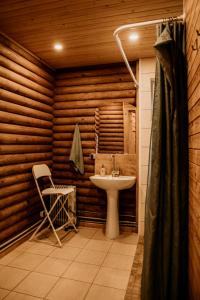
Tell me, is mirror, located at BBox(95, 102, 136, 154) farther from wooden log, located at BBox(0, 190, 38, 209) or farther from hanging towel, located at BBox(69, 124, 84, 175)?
wooden log, located at BBox(0, 190, 38, 209)

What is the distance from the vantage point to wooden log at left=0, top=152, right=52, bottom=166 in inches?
108

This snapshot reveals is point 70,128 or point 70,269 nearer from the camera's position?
point 70,269

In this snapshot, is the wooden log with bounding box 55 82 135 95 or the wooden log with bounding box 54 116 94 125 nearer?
the wooden log with bounding box 55 82 135 95

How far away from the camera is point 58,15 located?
2.29 m

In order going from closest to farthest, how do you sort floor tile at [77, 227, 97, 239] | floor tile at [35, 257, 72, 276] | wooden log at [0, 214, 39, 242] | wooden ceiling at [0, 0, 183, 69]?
wooden ceiling at [0, 0, 183, 69] → floor tile at [35, 257, 72, 276] → wooden log at [0, 214, 39, 242] → floor tile at [77, 227, 97, 239]

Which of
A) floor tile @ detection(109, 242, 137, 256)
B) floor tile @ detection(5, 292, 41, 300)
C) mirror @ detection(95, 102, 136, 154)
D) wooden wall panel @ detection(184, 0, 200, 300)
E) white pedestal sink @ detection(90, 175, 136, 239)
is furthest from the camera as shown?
mirror @ detection(95, 102, 136, 154)

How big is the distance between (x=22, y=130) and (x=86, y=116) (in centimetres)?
116

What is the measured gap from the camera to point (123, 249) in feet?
9.68

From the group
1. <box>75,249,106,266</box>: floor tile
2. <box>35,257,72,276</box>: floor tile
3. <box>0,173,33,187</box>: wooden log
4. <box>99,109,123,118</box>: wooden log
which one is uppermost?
<box>99,109,123,118</box>: wooden log

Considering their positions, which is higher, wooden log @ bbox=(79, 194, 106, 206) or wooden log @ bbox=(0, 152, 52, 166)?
wooden log @ bbox=(0, 152, 52, 166)

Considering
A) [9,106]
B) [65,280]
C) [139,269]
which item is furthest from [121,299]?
[9,106]

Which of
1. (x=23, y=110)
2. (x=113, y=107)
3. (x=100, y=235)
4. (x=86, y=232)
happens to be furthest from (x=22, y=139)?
(x=100, y=235)

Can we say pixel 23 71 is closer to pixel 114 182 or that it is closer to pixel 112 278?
pixel 114 182

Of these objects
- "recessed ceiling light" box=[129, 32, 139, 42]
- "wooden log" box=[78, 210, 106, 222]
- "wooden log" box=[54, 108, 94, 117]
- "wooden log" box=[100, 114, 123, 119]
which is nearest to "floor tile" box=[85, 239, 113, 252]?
"wooden log" box=[78, 210, 106, 222]
